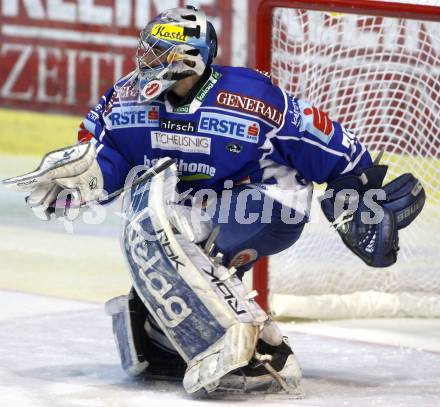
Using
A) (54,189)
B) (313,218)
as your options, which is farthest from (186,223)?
(313,218)

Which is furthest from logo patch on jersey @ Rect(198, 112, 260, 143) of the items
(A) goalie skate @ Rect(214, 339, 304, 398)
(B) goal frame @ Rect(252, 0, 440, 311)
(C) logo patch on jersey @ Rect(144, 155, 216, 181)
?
(B) goal frame @ Rect(252, 0, 440, 311)

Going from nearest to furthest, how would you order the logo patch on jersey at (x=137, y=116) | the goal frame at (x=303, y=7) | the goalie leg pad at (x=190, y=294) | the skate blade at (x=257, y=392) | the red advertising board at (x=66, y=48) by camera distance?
the goalie leg pad at (x=190, y=294), the skate blade at (x=257, y=392), the logo patch on jersey at (x=137, y=116), the goal frame at (x=303, y=7), the red advertising board at (x=66, y=48)

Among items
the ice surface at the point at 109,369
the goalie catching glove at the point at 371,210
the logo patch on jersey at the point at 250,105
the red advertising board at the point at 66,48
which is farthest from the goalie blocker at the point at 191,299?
the red advertising board at the point at 66,48

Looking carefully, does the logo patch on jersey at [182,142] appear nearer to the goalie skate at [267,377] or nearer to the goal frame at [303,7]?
the goalie skate at [267,377]

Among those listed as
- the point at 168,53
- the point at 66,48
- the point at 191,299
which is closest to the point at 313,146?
the point at 168,53

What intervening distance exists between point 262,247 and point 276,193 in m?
0.16

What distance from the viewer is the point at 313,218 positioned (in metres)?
5.80

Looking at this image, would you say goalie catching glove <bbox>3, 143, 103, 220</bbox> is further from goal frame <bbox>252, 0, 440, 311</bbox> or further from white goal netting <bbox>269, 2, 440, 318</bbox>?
white goal netting <bbox>269, 2, 440, 318</bbox>

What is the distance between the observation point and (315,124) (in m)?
4.23

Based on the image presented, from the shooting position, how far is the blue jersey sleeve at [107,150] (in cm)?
422

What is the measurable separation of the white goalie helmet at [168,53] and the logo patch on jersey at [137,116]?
4 centimetres

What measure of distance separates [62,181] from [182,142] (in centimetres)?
36

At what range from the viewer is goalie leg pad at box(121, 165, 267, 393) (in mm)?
3936

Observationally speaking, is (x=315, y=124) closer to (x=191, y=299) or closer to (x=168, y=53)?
(x=168, y=53)
